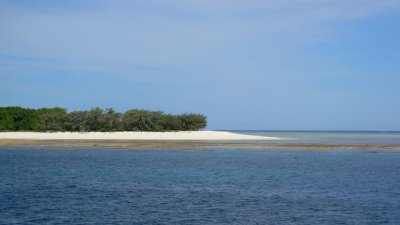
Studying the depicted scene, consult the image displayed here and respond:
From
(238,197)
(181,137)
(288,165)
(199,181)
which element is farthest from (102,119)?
(238,197)

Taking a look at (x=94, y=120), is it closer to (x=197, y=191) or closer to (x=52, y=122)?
(x=52, y=122)

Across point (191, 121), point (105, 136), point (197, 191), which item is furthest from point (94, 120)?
point (197, 191)

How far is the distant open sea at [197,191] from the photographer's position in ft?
66.8

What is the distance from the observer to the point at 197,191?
27062 millimetres

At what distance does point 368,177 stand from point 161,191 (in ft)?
45.2

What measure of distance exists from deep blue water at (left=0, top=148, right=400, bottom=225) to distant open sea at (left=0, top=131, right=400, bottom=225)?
37mm

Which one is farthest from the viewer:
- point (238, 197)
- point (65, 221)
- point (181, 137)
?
point (181, 137)

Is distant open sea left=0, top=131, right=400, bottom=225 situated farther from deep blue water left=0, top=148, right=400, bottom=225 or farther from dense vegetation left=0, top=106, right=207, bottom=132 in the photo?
dense vegetation left=0, top=106, right=207, bottom=132

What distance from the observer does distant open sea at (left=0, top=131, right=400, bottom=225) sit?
20.4 m

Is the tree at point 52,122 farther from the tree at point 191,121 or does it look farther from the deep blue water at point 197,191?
the deep blue water at point 197,191

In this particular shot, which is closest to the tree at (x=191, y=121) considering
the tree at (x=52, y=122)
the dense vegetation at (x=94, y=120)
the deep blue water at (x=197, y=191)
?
the dense vegetation at (x=94, y=120)

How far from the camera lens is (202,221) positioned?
1947 centimetres

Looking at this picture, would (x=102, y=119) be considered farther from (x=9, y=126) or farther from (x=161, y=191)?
(x=161, y=191)

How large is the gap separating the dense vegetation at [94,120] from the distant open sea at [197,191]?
141ft
